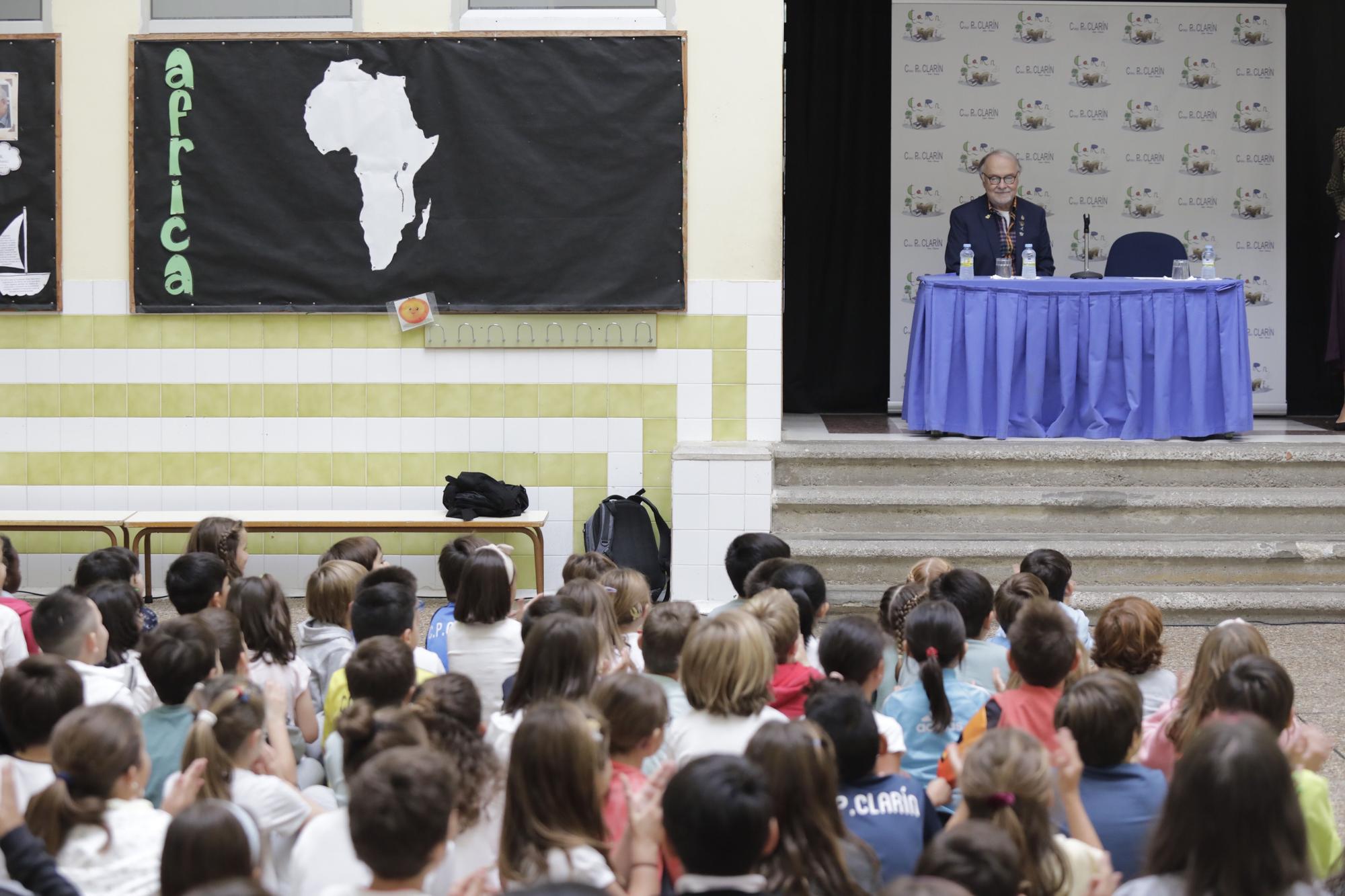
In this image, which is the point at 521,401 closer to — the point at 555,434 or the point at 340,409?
the point at 555,434

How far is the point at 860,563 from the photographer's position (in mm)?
7246

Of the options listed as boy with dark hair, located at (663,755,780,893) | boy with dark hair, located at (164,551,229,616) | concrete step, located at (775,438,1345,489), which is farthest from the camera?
concrete step, located at (775,438,1345,489)

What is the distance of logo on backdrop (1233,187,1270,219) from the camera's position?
9906 millimetres

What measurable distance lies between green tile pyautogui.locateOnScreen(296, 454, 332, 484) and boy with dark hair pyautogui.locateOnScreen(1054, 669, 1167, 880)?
212 inches

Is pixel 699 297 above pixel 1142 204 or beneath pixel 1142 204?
beneath

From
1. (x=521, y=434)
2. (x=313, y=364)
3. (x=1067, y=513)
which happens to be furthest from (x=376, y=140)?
(x=1067, y=513)

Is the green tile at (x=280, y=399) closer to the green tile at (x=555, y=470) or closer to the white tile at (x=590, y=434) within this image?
the green tile at (x=555, y=470)

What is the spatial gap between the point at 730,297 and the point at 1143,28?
3.93 metres

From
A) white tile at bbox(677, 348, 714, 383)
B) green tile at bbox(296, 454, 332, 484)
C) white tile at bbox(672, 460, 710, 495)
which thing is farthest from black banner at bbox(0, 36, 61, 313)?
white tile at bbox(672, 460, 710, 495)

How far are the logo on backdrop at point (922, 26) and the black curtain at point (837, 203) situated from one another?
26 centimetres

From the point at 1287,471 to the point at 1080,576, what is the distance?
1.32m

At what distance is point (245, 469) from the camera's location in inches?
307

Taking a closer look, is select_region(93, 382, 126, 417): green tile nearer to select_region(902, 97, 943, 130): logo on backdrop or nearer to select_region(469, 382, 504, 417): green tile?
select_region(469, 382, 504, 417): green tile

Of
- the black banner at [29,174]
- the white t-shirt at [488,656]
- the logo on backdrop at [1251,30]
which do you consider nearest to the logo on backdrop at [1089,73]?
the logo on backdrop at [1251,30]
